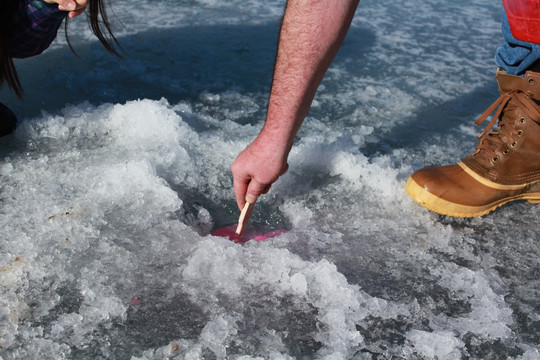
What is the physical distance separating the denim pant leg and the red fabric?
4 centimetres

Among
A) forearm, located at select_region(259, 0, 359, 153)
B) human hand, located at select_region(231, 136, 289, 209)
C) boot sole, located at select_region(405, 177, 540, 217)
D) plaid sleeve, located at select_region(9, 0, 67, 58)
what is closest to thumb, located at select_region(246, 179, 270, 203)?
human hand, located at select_region(231, 136, 289, 209)

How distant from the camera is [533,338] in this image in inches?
50.0

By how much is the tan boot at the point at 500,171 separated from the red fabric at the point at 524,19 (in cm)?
13

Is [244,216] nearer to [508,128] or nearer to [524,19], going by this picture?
[508,128]

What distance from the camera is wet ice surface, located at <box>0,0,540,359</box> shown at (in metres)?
1.22

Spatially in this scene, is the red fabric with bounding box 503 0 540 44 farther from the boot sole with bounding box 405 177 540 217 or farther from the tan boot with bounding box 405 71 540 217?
the boot sole with bounding box 405 177 540 217

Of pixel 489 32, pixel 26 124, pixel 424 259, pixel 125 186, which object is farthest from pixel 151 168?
pixel 489 32

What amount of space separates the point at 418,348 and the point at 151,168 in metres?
1.09

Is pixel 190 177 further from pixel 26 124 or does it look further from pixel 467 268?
pixel 467 268

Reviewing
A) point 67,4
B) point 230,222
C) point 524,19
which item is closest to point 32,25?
point 67,4

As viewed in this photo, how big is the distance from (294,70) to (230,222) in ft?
2.11

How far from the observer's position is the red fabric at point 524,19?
162 centimetres

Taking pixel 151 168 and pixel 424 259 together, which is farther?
pixel 151 168

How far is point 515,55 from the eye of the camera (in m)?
1.74
